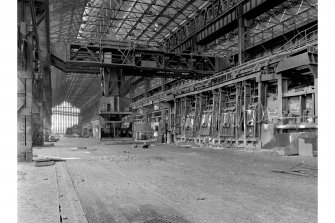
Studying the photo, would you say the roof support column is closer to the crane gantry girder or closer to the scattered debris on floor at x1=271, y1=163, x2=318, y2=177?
the crane gantry girder

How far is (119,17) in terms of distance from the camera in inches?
1195

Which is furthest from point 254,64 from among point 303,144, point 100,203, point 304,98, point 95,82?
point 95,82

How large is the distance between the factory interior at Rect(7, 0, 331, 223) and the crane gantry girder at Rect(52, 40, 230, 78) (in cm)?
8

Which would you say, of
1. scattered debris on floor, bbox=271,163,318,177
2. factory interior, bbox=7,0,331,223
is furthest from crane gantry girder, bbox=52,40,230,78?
scattered debris on floor, bbox=271,163,318,177

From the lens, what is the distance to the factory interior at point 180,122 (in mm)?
3959

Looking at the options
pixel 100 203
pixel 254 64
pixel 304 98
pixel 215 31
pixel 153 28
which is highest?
pixel 153 28

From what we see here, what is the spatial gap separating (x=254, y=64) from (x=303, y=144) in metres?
5.95

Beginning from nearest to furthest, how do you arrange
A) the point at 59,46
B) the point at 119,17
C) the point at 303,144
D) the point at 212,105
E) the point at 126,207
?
the point at 126,207, the point at 303,144, the point at 212,105, the point at 59,46, the point at 119,17

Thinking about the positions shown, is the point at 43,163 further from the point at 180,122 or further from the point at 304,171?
the point at 180,122

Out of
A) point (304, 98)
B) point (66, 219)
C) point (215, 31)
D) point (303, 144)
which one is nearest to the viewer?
point (66, 219)

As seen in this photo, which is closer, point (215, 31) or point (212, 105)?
point (212, 105)

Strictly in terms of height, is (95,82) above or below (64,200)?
above

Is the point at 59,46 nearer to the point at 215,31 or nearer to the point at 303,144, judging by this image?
the point at 215,31

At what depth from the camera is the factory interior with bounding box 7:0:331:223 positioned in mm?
3959
